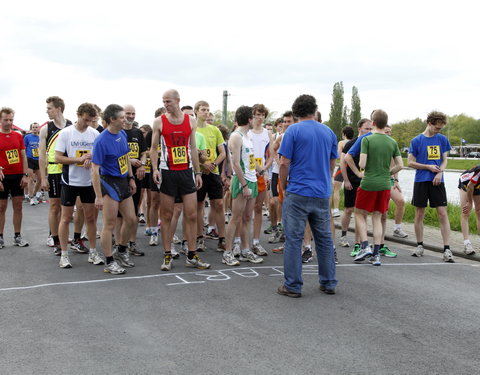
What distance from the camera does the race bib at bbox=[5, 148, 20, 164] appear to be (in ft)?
25.9

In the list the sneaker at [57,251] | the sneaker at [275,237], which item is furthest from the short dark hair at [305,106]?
the sneaker at [57,251]

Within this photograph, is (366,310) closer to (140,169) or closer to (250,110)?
(250,110)

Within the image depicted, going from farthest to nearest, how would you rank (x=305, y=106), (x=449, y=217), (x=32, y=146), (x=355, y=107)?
(x=355, y=107)
(x=32, y=146)
(x=449, y=217)
(x=305, y=106)

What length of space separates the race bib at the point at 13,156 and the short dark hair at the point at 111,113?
9.21 ft

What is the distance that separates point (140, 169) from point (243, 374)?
500 cm

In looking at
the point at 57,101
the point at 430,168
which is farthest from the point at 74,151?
the point at 430,168

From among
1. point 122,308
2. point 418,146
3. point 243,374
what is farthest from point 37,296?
point 418,146

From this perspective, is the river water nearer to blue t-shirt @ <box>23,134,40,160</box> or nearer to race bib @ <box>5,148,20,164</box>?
race bib @ <box>5,148,20,164</box>

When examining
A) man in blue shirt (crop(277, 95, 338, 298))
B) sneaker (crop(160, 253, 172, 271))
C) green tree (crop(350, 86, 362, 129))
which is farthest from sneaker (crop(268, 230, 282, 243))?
green tree (crop(350, 86, 362, 129))

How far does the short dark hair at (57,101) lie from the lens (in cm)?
720

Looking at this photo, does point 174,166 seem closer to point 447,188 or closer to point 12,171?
point 12,171

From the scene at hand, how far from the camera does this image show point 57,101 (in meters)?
7.25

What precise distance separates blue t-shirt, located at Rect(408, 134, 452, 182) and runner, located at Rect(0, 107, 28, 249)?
6.37 metres

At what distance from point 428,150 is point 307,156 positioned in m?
3.31
